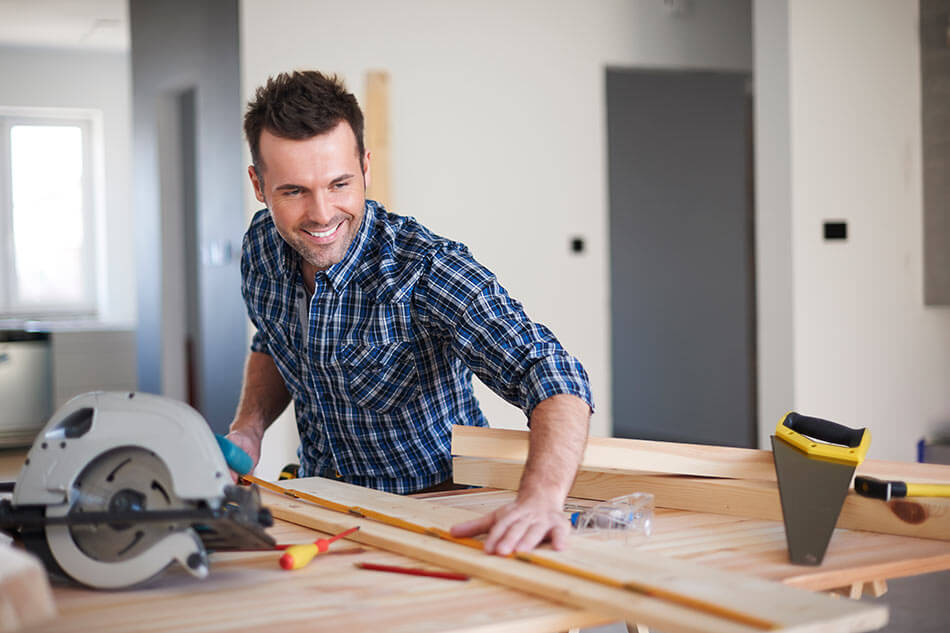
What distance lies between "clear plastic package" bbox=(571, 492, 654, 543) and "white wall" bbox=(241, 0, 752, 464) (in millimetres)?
3327

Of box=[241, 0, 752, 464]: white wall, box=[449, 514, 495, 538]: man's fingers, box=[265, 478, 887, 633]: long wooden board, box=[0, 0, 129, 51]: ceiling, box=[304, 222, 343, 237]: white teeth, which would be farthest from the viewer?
box=[0, 0, 129, 51]: ceiling

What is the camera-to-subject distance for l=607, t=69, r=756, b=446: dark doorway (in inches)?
246

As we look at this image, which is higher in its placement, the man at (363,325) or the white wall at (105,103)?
the white wall at (105,103)

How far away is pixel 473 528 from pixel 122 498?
40 centimetres

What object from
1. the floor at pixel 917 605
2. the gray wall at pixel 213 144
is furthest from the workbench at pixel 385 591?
the gray wall at pixel 213 144

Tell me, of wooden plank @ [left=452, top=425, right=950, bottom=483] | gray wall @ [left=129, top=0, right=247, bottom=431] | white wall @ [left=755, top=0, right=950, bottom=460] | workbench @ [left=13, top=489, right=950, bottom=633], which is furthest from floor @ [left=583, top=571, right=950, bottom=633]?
gray wall @ [left=129, top=0, right=247, bottom=431]

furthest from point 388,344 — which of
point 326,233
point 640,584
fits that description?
point 640,584

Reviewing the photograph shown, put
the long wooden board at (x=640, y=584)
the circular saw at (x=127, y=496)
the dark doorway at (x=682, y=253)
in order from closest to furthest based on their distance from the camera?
the long wooden board at (x=640, y=584) < the circular saw at (x=127, y=496) < the dark doorway at (x=682, y=253)

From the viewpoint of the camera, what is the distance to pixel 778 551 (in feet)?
3.90

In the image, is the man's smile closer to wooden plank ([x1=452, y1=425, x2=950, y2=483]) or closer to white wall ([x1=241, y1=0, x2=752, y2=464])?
wooden plank ([x1=452, y1=425, x2=950, y2=483])

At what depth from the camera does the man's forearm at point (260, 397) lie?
2008mm

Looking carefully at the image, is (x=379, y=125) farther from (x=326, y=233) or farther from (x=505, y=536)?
(x=505, y=536)

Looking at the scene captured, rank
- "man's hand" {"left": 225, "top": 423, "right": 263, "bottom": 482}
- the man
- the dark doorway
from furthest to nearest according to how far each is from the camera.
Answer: the dark doorway < "man's hand" {"left": 225, "top": 423, "right": 263, "bottom": 482} < the man

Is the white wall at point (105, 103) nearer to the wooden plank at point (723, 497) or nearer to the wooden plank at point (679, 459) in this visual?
the wooden plank at point (723, 497)
